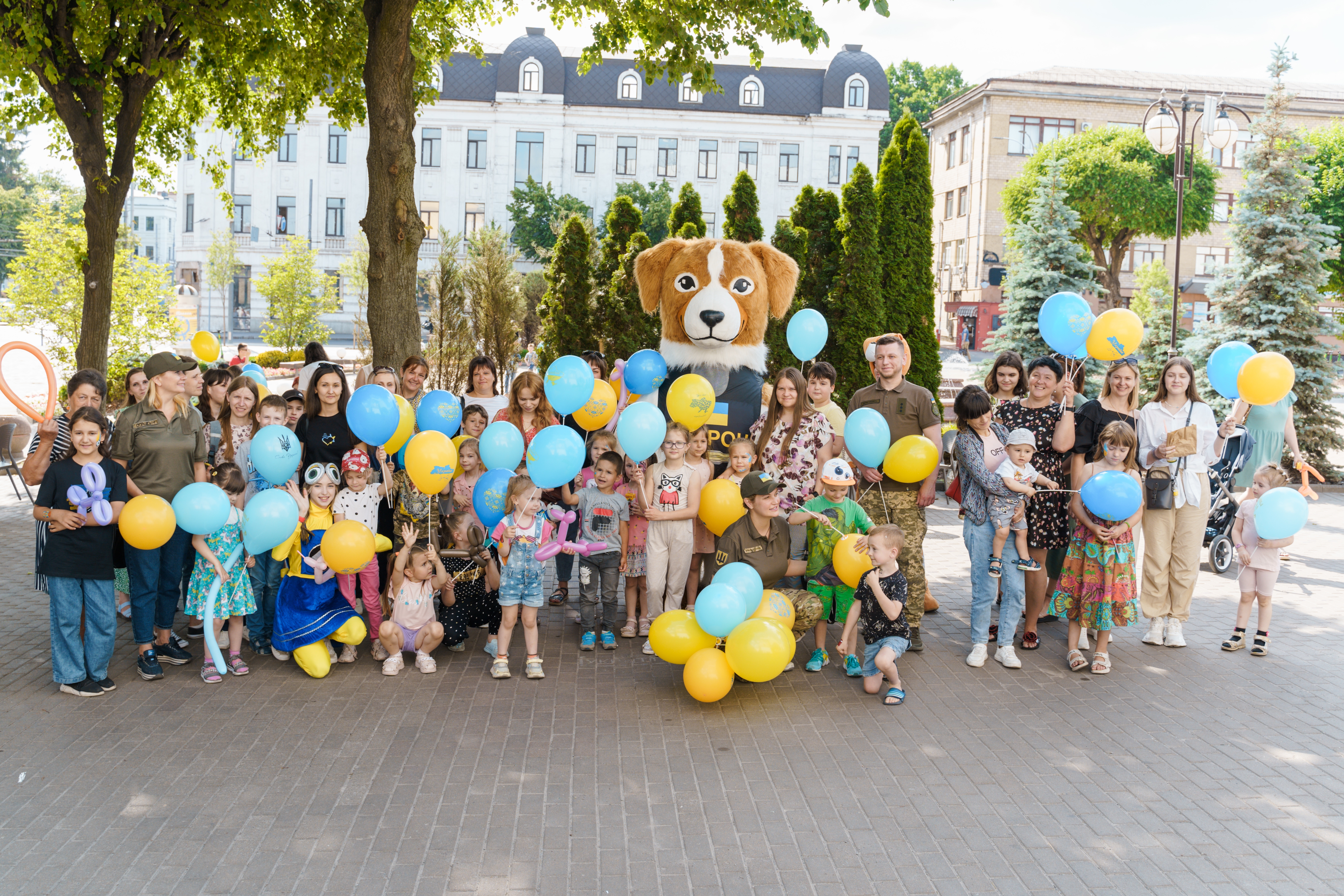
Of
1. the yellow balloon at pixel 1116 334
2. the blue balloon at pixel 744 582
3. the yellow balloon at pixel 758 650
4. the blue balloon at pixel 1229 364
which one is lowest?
the yellow balloon at pixel 758 650

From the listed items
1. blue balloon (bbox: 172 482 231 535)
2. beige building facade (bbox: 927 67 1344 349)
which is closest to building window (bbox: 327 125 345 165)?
beige building facade (bbox: 927 67 1344 349)

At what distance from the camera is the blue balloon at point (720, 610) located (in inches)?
227

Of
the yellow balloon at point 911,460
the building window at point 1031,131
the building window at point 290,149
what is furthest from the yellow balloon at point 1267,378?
the building window at point 290,149

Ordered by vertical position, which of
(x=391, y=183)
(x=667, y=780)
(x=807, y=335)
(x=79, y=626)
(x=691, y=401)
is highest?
(x=391, y=183)

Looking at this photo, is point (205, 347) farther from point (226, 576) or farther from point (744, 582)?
point (744, 582)

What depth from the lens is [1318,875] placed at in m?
4.05

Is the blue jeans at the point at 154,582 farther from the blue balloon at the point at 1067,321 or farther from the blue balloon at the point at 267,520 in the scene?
the blue balloon at the point at 1067,321

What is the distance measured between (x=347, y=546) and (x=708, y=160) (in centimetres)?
4377

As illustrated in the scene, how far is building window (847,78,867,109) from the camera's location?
46.8m

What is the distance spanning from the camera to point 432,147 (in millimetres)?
46031

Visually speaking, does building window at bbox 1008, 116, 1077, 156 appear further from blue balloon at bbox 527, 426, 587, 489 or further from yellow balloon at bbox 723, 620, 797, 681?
yellow balloon at bbox 723, 620, 797, 681

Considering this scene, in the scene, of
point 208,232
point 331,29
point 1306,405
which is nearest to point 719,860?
point 331,29

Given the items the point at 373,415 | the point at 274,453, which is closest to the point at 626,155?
the point at 373,415

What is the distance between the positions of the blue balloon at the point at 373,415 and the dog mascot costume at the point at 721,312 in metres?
2.34
